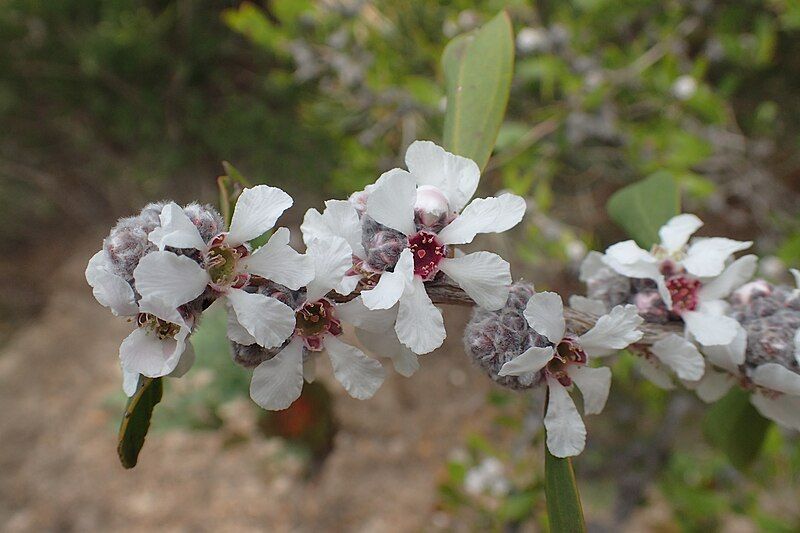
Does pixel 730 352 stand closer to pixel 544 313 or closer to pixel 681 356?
pixel 681 356

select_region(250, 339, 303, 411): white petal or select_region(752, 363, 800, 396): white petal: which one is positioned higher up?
select_region(250, 339, 303, 411): white petal

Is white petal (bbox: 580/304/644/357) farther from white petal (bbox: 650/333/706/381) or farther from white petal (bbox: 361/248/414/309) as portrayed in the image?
white petal (bbox: 361/248/414/309)

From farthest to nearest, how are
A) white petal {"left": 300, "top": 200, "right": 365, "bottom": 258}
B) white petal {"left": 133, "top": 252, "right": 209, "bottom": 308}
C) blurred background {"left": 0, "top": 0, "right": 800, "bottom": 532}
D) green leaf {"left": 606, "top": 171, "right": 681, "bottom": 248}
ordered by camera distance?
blurred background {"left": 0, "top": 0, "right": 800, "bottom": 532} → green leaf {"left": 606, "top": 171, "right": 681, "bottom": 248} → white petal {"left": 300, "top": 200, "right": 365, "bottom": 258} → white petal {"left": 133, "top": 252, "right": 209, "bottom": 308}

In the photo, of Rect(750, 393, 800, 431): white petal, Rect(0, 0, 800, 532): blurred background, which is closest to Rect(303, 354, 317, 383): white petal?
Rect(750, 393, 800, 431): white petal

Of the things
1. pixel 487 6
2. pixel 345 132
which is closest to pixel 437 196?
pixel 487 6

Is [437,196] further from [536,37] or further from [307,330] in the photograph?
[536,37]

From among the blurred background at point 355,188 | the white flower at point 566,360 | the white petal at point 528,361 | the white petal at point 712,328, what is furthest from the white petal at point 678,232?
the blurred background at point 355,188

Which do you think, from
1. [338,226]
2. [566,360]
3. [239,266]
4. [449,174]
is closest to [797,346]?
[566,360]
